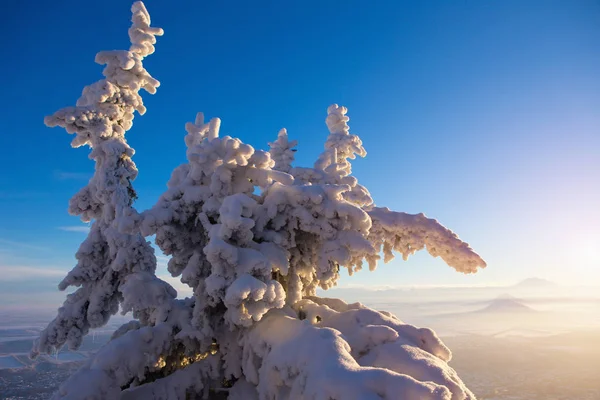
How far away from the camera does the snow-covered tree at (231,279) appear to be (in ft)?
20.8

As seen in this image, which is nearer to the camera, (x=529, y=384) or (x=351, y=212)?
(x=351, y=212)

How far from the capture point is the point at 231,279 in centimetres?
748

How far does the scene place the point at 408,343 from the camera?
680 centimetres

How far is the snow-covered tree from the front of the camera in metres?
6.34

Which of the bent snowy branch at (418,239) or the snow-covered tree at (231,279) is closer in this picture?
the snow-covered tree at (231,279)

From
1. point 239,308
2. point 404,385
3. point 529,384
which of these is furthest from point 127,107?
point 529,384

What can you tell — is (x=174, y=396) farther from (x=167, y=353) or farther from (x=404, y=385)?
(x=404, y=385)

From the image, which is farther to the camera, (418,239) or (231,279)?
(418,239)

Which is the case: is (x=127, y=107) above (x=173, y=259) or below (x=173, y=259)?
above

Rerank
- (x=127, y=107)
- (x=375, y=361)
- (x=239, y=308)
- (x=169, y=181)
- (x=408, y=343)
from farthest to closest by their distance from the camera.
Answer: (x=127, y=107) < (x=169, y=181) < (x=239, y=308) < (x=408, y=343) < (x=375, y=361)

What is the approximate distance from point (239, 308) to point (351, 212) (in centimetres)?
313

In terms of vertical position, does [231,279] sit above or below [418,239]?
below

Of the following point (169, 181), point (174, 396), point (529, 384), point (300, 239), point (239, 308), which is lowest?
point (529, 384)

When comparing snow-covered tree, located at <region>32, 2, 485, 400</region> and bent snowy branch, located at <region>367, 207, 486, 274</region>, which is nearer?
snow-covered tree, located at <region>32, 2, 485, 400</region>
